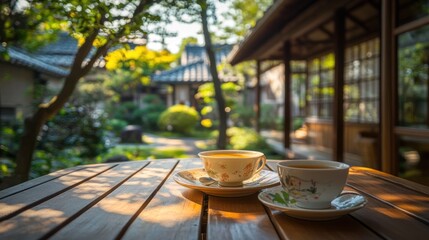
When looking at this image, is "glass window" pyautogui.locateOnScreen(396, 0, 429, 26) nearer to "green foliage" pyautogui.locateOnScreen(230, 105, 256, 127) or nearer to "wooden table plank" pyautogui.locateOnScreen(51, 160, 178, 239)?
"wooden table plank" pyautogui.locateOnScreen(51, 160, 178, 239)

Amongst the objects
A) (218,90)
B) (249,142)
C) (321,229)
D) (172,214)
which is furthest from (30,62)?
(321,229)

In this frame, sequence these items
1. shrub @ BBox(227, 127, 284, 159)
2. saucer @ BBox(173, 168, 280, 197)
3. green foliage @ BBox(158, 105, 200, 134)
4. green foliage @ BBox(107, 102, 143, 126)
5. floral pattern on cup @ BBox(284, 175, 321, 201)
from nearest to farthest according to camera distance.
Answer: floral pattern on cup @ BBox(284, 175, 321, 201) → saucer @ BBox(173, 168, 280, 197) → shrub @ BBox(227, 127, 284, 159) → green foliage @ BBox(158, 105, 200, 134) → green foliage @ BBox(107, 102, 143, 126)

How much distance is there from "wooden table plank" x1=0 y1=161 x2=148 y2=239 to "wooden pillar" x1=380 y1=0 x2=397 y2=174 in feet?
7.99

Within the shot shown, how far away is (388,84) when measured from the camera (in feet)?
9.96

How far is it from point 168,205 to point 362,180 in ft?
2.61

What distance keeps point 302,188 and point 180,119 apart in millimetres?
14410

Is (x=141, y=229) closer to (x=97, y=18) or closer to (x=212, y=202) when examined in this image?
(x=212, y=202)

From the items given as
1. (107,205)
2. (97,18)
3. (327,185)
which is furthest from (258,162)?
(97,18)

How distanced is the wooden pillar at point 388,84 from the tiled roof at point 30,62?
17.7ft

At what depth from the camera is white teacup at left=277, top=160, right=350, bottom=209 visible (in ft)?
2.80

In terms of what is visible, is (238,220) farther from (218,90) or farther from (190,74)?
(190,74)

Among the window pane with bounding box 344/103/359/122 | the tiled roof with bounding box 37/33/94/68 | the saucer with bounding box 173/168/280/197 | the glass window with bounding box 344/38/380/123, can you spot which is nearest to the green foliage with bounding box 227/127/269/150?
the window pane with bounding box 344/103/359/122

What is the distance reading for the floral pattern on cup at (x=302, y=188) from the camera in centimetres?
86

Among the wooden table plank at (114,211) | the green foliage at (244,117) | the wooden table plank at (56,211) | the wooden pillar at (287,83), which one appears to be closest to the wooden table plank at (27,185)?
the wooden table plank at (56,211)
